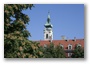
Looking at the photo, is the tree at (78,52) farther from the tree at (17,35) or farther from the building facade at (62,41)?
the tree at (17,35)

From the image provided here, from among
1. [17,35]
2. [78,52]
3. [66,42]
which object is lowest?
[78,52]

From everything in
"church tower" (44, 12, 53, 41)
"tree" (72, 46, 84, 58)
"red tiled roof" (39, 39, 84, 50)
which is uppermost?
"church tower" (44, 12, 53, 41)

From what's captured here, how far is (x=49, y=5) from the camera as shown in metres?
7.46

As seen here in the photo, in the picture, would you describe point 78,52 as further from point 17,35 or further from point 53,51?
point 17,35

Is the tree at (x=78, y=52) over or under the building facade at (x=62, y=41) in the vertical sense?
under

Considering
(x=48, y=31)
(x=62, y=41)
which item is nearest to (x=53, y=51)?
(x=62, y=41)

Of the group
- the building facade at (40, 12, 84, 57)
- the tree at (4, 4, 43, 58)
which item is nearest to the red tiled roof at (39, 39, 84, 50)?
the building facade at (40, 12, 84, 57)

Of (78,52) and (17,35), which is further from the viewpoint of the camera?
(17,35)

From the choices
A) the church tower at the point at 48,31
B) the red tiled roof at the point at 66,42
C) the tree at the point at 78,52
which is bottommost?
the tree at the point at 78,52

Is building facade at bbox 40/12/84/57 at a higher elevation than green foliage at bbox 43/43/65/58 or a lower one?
higher

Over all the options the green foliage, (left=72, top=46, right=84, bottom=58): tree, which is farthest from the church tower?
(left=72, top=46, right=84, bottom=58): tree

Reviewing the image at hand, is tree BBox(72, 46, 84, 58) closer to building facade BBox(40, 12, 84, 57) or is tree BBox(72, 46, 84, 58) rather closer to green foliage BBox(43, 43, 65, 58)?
building facade BBox(40, 12, 84, 57)

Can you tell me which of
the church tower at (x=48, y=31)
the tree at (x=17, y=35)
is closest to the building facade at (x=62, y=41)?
the church tower at (x=48, y=31)

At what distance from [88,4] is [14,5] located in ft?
3.87
